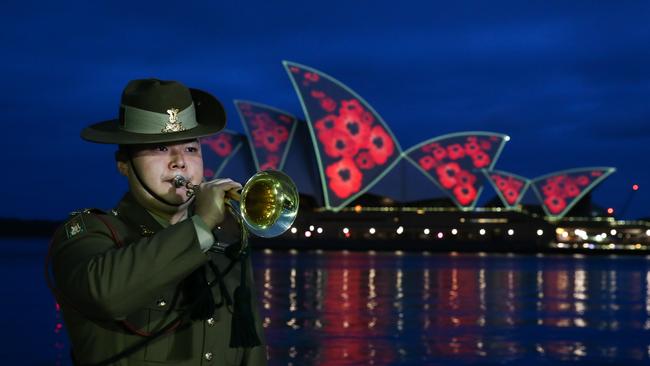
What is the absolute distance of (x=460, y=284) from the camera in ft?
74.9

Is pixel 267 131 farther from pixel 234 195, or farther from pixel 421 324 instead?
pixel 234 195

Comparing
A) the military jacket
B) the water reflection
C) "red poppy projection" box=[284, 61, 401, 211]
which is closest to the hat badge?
the military jacket

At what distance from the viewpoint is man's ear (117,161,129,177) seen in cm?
251

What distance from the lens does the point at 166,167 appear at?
7.95 feet

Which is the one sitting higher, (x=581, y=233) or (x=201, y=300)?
(x=201, y=300)

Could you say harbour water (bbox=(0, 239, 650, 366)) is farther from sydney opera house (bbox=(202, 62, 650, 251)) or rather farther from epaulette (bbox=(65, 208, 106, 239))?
sydney opera house (bbox=(202, 62, 650, 251))

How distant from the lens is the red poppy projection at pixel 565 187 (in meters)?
76.1

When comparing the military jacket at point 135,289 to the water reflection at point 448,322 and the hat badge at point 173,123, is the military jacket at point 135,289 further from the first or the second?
the water reflection at point 448,322

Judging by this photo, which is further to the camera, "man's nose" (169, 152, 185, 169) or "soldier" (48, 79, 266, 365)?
"man's nose" (169, 152, 185, 169)

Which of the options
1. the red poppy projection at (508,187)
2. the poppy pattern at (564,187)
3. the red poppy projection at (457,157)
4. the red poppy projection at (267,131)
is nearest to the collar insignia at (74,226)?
the red poppy projection at (267,131)

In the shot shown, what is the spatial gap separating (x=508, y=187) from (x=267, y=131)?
21.1 m

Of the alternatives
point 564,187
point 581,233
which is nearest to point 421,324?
point 581,233

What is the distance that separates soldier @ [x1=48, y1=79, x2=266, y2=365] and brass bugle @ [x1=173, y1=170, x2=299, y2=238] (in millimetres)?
39

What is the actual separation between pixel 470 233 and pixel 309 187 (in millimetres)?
12715
